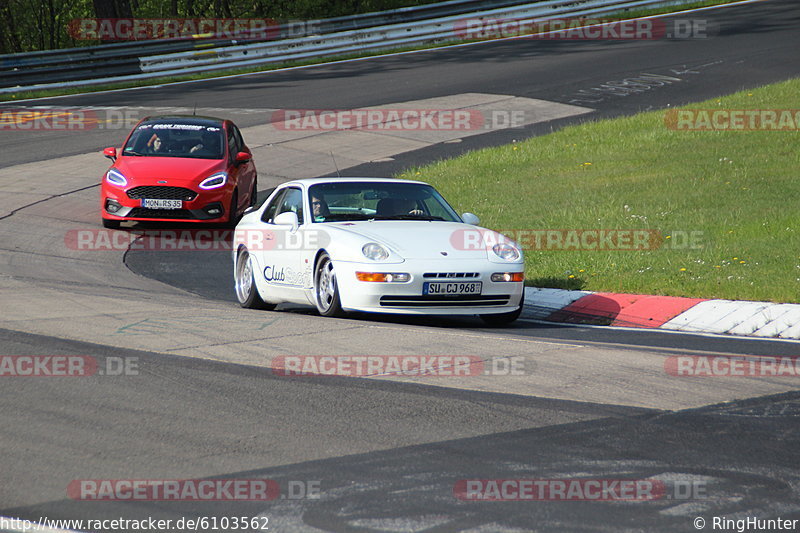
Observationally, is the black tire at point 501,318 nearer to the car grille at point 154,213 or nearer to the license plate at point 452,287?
the license plate at point 452,287

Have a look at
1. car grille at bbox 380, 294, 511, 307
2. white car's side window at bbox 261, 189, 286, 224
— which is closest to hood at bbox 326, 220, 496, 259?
car grille at bbox 380, 294, 511, 307

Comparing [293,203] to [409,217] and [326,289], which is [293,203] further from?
[326,289]

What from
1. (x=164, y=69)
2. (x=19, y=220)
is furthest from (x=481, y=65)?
(x=19, y=220)

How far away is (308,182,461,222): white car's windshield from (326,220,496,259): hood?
230 millimetres

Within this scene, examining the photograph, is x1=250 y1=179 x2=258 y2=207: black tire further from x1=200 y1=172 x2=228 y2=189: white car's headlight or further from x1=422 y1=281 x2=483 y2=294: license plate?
x1=422 y1=281 x2=483 y2=294: license plate

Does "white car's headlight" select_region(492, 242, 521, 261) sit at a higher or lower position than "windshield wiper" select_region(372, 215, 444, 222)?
lower

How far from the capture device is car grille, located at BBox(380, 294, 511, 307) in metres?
9.49

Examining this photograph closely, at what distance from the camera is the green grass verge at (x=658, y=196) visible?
A: 12.1 meters

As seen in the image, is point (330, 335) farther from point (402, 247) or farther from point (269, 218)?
point (269, 218)

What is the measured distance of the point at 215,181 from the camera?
1638 cm

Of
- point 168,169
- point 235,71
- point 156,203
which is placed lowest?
point 156,203

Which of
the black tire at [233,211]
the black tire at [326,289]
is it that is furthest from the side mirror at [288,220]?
the black tire at [233,211]

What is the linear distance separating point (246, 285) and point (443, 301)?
115 inches

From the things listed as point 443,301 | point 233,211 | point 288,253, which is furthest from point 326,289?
point 233,211
